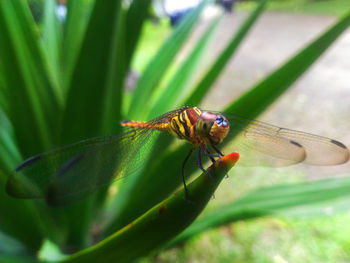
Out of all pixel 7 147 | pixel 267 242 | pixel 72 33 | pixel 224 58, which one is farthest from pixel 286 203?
pixel 72 33

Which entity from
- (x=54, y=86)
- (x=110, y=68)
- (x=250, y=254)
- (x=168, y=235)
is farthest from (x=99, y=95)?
(x=250, y=254)

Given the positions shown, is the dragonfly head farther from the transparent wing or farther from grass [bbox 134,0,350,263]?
grass [bbox 134,0,350,263]

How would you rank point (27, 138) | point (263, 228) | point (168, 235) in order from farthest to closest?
point (263, 228), point (27, 138), point (168, 235)

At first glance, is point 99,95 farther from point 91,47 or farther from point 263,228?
point 263,228

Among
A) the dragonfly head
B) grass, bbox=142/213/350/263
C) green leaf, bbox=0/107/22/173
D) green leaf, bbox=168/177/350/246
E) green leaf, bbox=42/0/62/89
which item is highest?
the dragonfly head

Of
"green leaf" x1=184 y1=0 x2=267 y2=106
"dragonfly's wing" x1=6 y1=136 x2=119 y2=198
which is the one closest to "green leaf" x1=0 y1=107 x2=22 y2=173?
"dragonfly's wing" x1=6 y1=136 x2=119 y2=198

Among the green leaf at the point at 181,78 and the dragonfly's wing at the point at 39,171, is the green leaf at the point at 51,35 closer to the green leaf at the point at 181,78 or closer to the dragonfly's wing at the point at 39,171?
the green leaf at the point at 181,78
